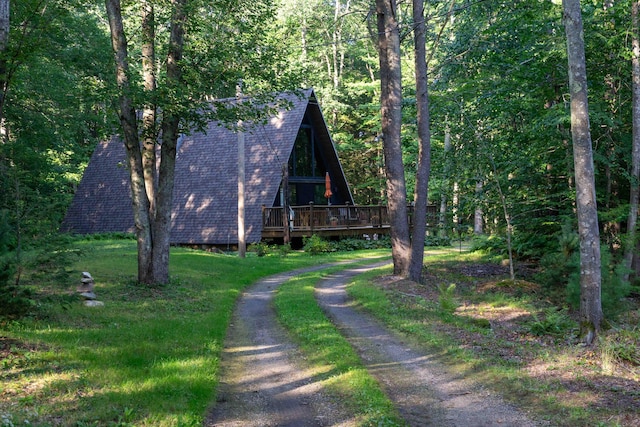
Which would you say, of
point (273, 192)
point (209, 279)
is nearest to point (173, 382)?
point (209, 279)

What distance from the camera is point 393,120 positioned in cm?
1488

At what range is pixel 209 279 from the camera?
1505 cm

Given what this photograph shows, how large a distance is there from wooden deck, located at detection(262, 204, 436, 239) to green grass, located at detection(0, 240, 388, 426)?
12079 millimetres

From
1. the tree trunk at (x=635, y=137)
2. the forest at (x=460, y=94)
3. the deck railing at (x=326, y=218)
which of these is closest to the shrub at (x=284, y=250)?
the deck railing at (x=326, y=218)

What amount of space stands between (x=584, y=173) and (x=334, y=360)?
16.2 ft

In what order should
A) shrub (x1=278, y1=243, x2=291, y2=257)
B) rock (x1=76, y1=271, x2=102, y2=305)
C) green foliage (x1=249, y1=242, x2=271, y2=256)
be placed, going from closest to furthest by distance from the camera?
1. rock (x1=76, y1=271, x2=102, y2=305)
2. shrub (x1=278, y1=243, x2=291, y2=257)
3. green foliage (x1=249, y1=242, x2=271, y2=256)

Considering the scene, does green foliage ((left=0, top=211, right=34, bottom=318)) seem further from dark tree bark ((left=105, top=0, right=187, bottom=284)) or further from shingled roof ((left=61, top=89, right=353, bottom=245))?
shingled roof ((left=61, top=89, right=353, bottom=245))

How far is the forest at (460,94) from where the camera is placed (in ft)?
37.1

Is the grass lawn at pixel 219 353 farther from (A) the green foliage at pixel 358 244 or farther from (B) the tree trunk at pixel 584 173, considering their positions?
(A) the green foliage at pixel 358 244

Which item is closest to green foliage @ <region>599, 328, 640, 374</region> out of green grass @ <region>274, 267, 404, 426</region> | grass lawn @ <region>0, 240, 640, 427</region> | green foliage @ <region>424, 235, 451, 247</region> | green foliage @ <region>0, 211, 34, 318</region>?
grass lawn @ <region>0, 240, 640, 427</region>

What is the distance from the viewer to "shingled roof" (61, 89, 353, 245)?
25.8m

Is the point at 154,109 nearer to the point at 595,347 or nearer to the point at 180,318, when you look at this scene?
the point at 180,318

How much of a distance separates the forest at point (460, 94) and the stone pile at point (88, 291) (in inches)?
47.2

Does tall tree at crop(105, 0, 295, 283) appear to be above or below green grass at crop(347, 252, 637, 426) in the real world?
above
